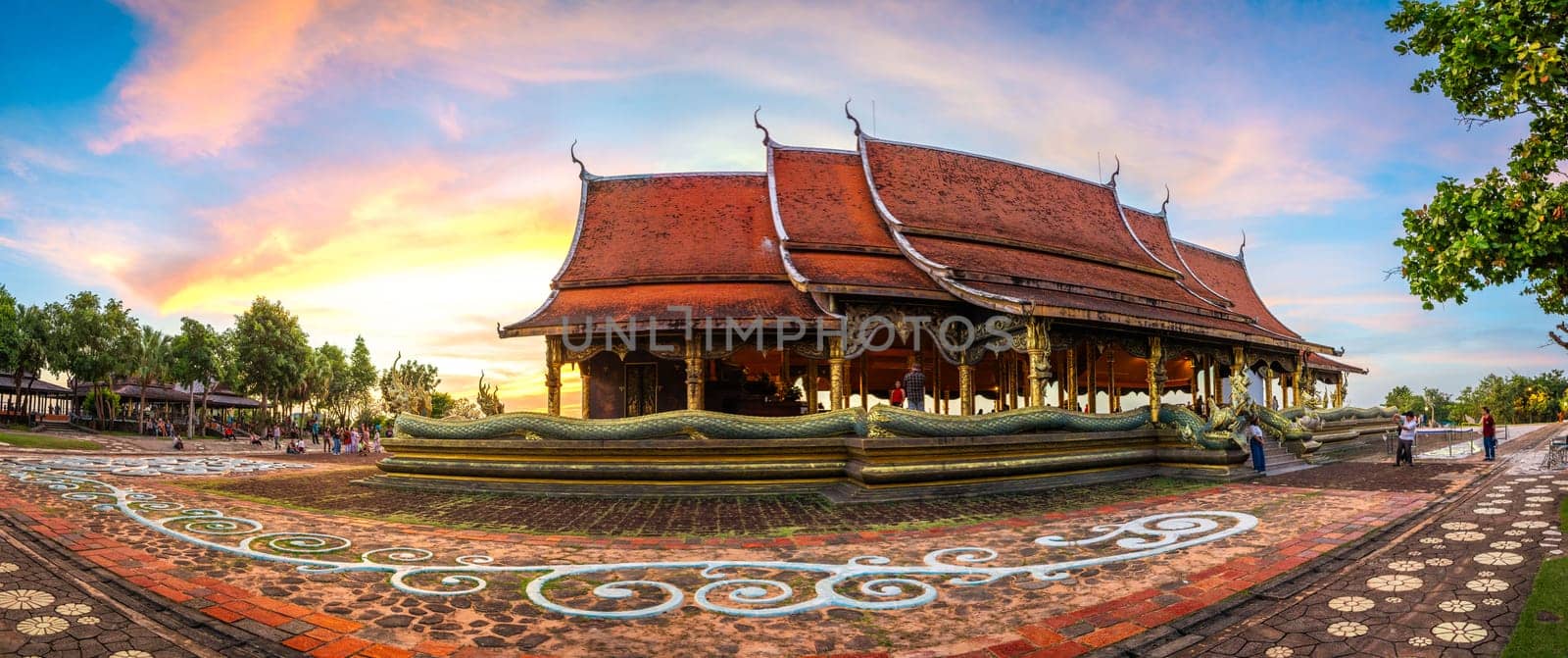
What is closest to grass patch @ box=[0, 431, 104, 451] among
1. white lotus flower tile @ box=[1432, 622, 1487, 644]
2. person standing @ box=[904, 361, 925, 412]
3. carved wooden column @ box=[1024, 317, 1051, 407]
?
person standing @ box=[904, 361, 925, 412]

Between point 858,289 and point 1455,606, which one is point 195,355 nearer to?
point 858,289

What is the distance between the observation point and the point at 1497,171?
6.30 meters

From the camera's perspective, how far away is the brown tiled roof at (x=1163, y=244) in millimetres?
20516

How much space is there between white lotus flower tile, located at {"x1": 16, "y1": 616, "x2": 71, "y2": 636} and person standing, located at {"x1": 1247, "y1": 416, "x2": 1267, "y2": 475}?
15309 millimetres

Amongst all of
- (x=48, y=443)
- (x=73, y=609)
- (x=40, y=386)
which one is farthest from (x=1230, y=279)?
(x=40, y=386)

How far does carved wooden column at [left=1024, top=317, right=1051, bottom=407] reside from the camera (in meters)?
12.5

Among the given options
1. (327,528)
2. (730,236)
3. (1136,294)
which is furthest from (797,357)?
(327,528)

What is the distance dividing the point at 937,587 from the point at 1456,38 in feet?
22.1

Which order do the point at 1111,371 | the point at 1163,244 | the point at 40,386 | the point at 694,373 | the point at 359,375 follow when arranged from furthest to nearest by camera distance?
the point at 359,375, the point at 40,386, the point at 1163,244, the point at 1111,371, the point at 694,373

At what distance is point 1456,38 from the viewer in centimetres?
628

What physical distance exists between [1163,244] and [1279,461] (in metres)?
10.1

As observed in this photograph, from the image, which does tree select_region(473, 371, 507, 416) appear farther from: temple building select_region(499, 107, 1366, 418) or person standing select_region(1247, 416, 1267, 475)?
person standing select_region(1247, 416, 1267, 475)

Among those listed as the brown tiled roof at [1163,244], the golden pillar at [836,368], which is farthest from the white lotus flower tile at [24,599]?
the brown tiled roof at [1163,244]

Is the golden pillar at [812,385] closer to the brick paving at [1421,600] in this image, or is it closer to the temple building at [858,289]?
the temple building at [858,289]
